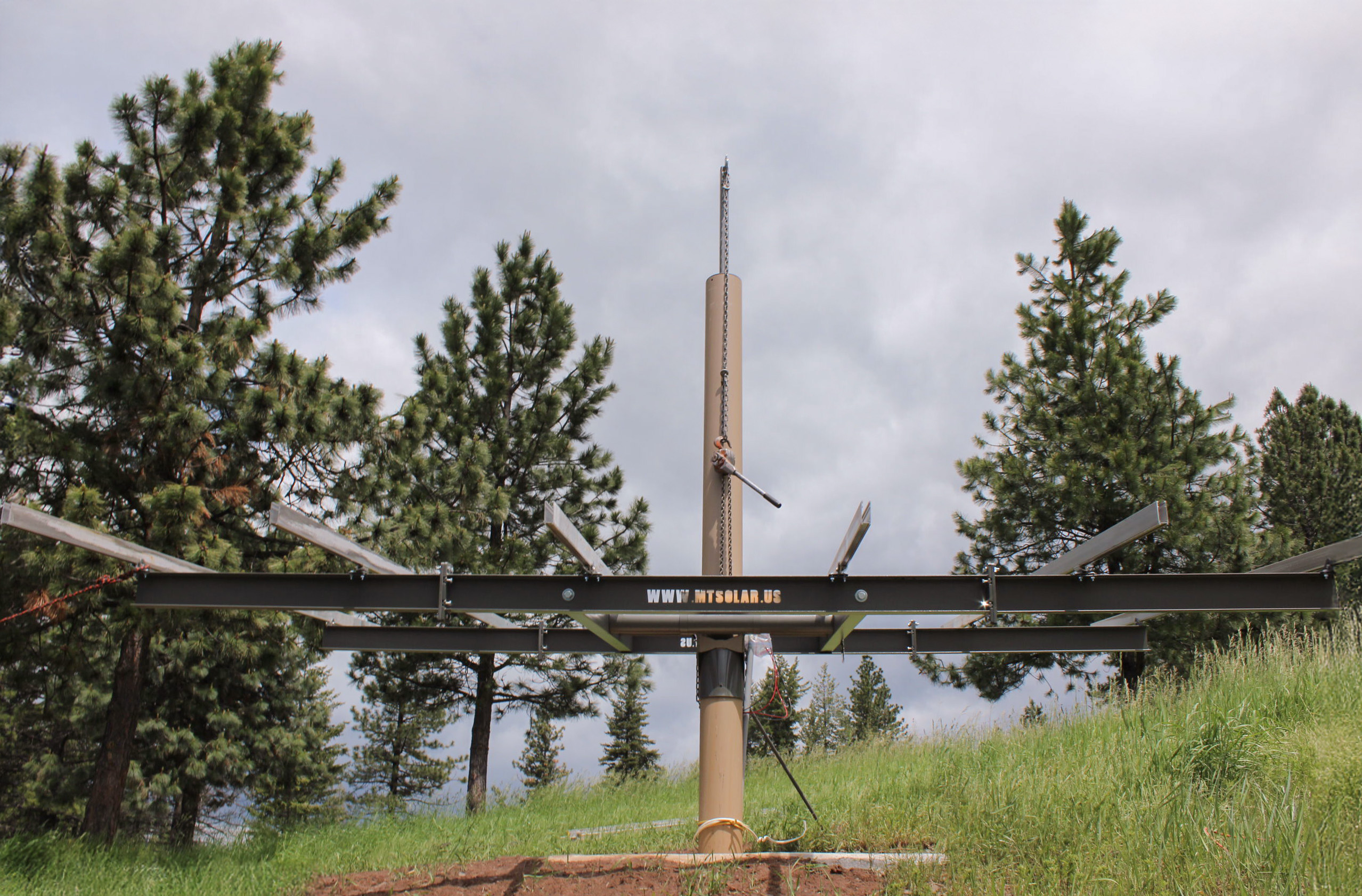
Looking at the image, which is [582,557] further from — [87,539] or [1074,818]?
[1074,818]

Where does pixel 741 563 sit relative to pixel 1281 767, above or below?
above

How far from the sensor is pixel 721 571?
7820 mm

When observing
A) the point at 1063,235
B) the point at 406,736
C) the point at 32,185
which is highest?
the point at 1063,235

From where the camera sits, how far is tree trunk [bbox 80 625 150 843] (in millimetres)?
10680

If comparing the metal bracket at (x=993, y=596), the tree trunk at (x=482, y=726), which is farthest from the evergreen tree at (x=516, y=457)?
the metal bracket at (x=993, y=596)

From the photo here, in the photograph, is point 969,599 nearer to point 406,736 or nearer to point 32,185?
point 32,185

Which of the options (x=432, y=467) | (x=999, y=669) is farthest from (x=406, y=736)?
(x=999, y=669)

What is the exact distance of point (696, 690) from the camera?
296 inches

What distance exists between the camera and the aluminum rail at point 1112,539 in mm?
5523

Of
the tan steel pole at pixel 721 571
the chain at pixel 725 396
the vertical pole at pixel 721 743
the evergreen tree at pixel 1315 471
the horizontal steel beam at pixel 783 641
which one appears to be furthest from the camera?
the evergreen tree at pixel 1315 471

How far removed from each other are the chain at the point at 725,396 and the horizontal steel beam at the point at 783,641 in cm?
88

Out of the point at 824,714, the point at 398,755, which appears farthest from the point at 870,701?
the point at 398,755

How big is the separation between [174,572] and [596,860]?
399 centimetres

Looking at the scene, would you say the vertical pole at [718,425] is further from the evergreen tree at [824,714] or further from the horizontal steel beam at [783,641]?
the evergreen tree at [824,714]
